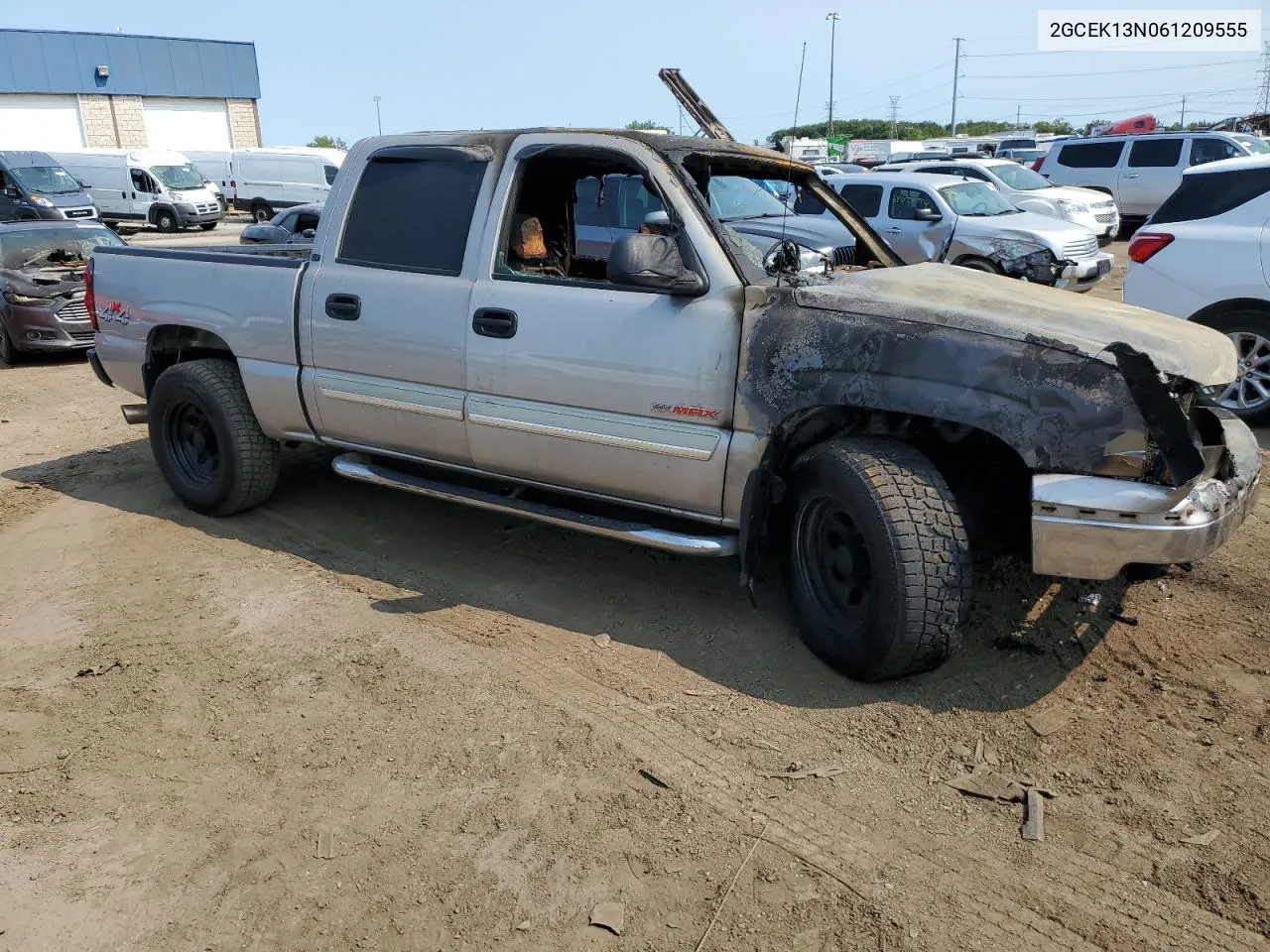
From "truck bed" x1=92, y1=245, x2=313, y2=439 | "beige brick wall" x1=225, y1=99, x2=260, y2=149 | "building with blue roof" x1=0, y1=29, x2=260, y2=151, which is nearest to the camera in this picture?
"truck bed" x1=92, y1=245, x2=313, y2=439

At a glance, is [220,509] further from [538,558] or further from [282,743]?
[282,743]

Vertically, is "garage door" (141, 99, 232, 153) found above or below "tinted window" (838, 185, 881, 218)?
above

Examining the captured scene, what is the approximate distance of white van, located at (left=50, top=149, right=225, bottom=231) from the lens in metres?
29.8

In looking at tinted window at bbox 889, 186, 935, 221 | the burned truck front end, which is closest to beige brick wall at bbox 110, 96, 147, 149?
tinted window at bbox 889, 186, 935, 221

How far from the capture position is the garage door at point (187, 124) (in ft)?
154

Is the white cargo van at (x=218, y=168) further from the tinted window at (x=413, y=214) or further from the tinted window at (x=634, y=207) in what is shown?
the tinted window at (x=413, y=214)

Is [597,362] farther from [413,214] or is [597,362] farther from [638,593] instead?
[413,214]

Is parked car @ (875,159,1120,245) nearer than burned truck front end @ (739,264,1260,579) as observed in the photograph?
No

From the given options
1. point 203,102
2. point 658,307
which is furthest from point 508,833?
point 203,102

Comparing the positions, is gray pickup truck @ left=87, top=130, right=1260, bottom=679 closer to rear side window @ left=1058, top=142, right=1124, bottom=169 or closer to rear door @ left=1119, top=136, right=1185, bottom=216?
rear door @ left=1119, top=136, right=1185, bottom=216

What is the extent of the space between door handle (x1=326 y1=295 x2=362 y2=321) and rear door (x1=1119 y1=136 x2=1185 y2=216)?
64.5 feet

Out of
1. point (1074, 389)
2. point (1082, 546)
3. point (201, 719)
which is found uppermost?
point (1074, 389)

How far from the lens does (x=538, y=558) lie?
16.2 feet

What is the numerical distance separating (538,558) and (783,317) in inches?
75.4
